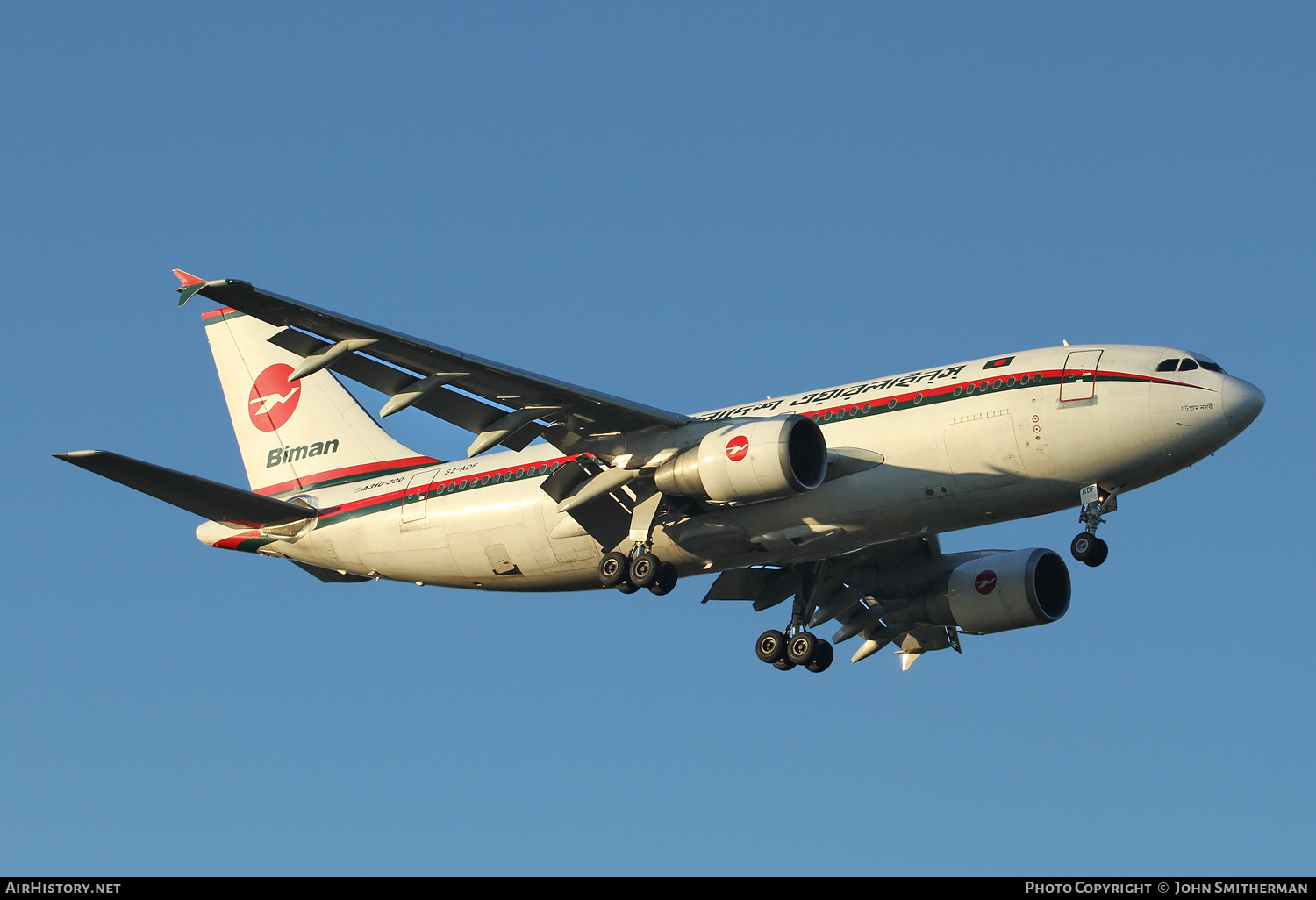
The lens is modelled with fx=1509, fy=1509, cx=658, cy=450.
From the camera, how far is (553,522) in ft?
108

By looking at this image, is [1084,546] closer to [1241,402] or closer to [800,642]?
[1241,402]

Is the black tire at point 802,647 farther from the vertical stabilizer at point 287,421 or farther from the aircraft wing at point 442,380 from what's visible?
the vertical stabilizer at point 287,421

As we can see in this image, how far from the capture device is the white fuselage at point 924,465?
2864 centimetres

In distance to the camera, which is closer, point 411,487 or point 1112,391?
point 1112,391

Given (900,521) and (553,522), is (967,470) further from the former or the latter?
(553,522)

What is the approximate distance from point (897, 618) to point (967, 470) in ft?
27.5

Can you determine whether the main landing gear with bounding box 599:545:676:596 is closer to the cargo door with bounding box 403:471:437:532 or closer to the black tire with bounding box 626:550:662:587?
the black tire with bounding box 626:550:662:587

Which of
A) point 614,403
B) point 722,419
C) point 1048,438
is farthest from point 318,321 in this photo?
point 1048,438

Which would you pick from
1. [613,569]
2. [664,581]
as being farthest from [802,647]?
[613,569]

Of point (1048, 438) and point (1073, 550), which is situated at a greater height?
point (1048, 438)

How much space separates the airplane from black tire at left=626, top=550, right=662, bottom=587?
0.14ft

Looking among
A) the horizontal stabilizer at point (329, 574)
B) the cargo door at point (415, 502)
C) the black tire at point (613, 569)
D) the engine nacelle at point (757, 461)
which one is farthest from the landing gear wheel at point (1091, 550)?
the horizontal stabilizer at point (329, 574)

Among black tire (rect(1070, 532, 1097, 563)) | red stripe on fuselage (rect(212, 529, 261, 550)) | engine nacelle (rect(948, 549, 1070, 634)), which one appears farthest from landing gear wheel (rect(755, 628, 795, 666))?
red stripe on fuselage (rect(212, 529, 261, 550))

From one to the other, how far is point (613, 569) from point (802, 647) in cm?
531
